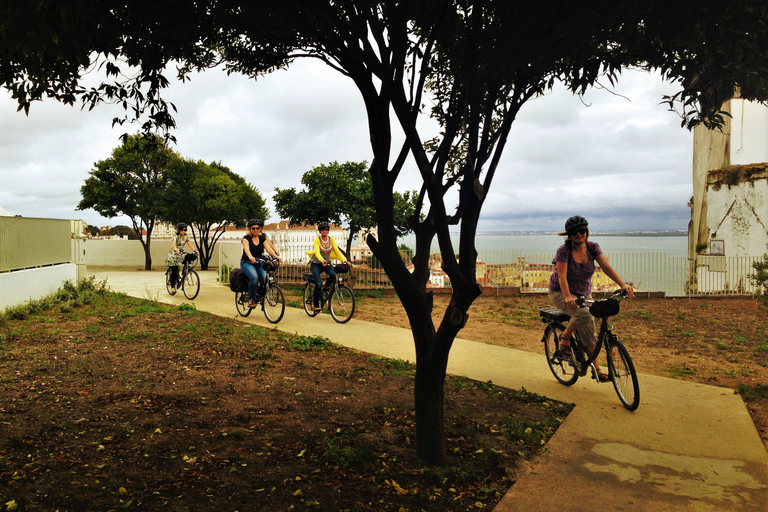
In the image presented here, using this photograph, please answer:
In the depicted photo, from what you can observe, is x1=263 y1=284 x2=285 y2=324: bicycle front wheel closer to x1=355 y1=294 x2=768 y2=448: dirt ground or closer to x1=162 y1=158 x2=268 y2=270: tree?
x1=355 y1=294 x2=768 y2=448: dirt ground

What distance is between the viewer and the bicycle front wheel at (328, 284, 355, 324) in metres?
10.1

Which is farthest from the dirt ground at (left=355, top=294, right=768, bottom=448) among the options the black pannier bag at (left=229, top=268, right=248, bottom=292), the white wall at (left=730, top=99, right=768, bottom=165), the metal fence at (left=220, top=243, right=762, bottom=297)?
the white wall at (left=730, top=99, right=768, bottom=165)

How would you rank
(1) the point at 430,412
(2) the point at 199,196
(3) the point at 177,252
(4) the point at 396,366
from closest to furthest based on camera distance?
(1) the point at 430,412
(4) the point at 396,366
(3) the point at 177,252
(2) the point at 199,196

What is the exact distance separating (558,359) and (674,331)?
6.29m

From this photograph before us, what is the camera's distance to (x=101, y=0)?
12.7ft

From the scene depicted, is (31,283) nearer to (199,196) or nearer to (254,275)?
(254,275)

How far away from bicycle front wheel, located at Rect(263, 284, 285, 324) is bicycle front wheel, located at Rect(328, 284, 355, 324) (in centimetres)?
98

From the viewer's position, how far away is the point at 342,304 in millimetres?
10172

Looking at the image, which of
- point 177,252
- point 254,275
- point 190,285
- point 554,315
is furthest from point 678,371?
point 177,252

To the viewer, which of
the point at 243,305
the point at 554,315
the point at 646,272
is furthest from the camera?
Result: the point at 646,272

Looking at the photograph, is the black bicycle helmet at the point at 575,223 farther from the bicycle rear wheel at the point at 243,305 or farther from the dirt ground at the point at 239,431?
the bicycle rear wheel at the point at 243,305

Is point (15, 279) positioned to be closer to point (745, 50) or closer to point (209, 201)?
point (745, 50)

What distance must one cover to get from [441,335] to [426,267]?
818mm

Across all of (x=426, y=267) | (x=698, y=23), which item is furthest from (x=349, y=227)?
(x=698, y=23)
